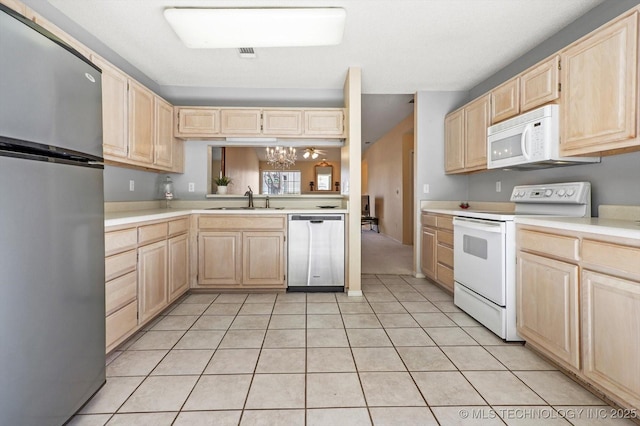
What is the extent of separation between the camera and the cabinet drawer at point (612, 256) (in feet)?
4.26

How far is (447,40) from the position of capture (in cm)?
265

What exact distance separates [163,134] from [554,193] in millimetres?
3708

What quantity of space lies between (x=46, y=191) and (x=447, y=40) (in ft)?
9.87

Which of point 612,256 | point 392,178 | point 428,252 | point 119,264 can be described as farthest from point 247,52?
point 392,178

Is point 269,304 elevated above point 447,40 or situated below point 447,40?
below

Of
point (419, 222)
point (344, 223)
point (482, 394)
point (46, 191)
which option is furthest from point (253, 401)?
point (419, 222)

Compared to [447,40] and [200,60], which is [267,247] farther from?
[447,40]

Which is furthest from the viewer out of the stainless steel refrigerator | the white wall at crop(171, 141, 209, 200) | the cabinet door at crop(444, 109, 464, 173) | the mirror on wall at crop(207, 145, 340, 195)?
the mirror on wall at crop(207, 145, 340, 195)

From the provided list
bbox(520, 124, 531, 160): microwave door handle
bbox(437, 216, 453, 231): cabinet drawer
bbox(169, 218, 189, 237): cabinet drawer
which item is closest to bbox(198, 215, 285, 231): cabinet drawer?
bbox(169, 218, 189, 237): cabinet drawer

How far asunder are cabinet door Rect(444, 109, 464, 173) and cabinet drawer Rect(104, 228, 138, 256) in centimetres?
330

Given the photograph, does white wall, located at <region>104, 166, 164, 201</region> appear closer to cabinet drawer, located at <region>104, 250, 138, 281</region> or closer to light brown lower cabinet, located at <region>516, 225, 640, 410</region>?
cabinet drawer, located at <region>104, 250, 138, 281</region>

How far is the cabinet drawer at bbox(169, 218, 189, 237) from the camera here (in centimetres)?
273

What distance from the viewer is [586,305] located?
5.04 feet

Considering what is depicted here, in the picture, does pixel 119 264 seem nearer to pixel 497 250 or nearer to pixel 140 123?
pixel 140 123
